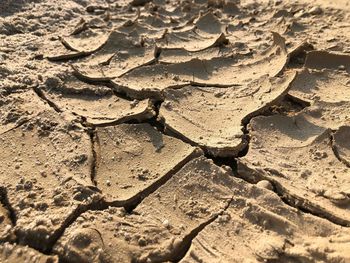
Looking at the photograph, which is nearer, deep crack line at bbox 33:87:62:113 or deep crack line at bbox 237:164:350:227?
deep crack line at bbox 237:164:350:227

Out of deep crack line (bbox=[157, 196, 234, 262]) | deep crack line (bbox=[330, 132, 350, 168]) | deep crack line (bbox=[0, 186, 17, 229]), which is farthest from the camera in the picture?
deep crack line (bbox=[330, 132, 350, 168])

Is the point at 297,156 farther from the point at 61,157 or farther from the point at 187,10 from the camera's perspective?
the point at 187,10

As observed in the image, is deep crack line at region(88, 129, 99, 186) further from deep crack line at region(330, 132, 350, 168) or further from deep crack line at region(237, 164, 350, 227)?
deep crack line at region(330, 132, 350, 168)

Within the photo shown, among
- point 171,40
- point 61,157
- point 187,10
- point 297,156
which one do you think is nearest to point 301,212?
point 297,156

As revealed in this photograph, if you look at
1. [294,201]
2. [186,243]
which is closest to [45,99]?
[186,243]

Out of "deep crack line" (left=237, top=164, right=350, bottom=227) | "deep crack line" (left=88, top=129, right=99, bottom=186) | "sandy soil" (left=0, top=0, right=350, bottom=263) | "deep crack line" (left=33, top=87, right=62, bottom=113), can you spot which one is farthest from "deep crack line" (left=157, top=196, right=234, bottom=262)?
"deep crack line" (left=33, top=87, right=62, bottom=113)

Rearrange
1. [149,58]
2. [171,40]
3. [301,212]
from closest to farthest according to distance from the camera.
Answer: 1. [301,212]
2. [149,58]
3. [171,40]

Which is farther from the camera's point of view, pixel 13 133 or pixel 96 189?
pixel 13 133

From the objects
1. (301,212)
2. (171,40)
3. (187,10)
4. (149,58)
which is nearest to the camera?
(301,212)

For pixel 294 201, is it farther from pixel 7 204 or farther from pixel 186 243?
pixel 7 204
